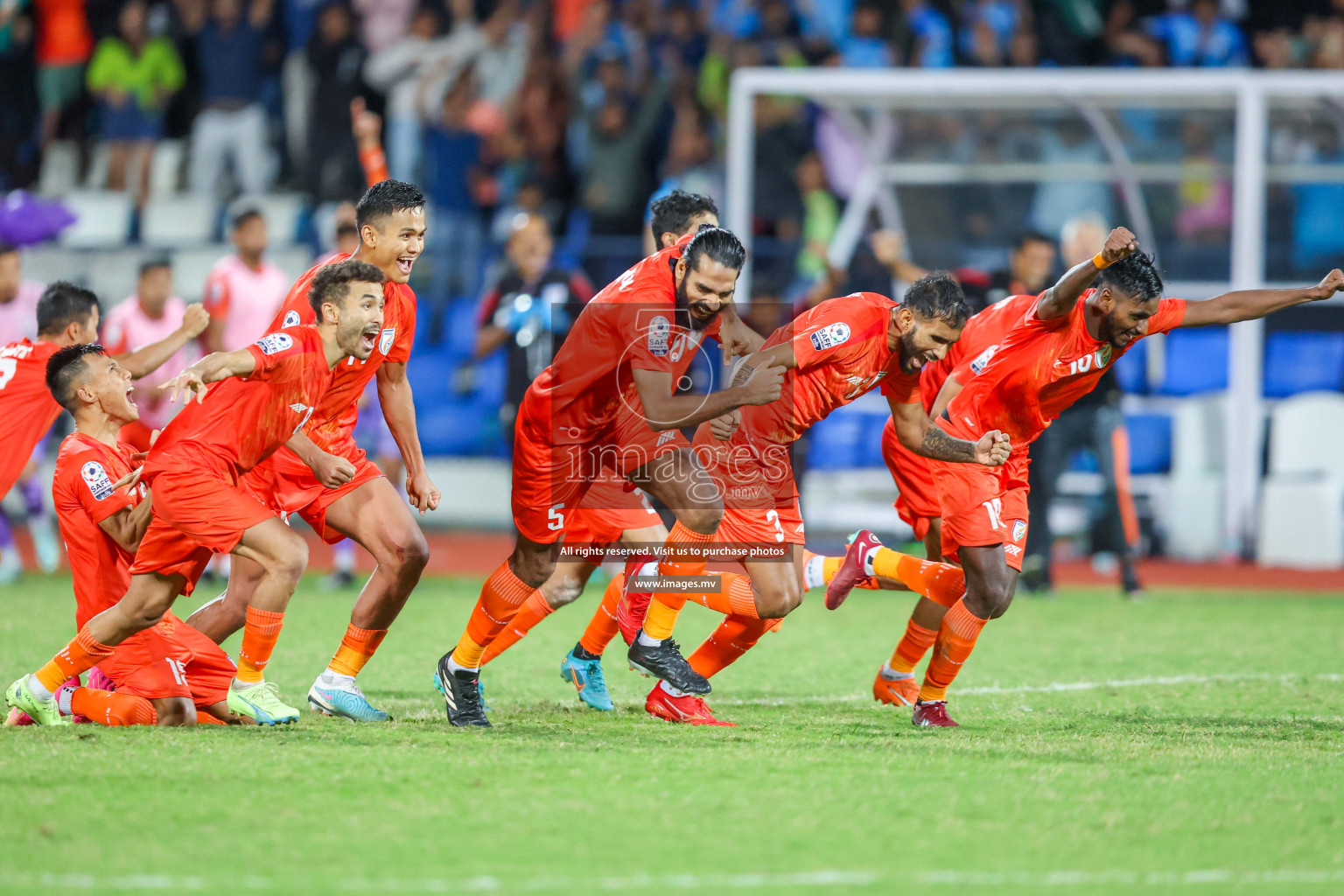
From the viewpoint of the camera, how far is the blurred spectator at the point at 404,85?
55.0ft

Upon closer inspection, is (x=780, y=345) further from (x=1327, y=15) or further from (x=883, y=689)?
(x=1327, y=15)

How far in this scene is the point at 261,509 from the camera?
242 inches

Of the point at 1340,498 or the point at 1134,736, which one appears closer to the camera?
the point at 1134,736

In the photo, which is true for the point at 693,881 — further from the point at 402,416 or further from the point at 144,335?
the point at 144,335

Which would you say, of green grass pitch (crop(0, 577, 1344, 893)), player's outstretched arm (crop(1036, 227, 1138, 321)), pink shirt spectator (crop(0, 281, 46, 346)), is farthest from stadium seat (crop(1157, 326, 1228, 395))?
pink shirt spectator (crop(0, 281, 46, 346))

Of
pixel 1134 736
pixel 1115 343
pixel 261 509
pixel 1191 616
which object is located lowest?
pixel 1191 616

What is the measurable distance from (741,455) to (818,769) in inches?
73.0

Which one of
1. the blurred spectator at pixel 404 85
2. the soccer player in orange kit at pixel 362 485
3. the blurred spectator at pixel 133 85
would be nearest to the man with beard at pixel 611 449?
the soccer player in orange kit at pixel 362 485

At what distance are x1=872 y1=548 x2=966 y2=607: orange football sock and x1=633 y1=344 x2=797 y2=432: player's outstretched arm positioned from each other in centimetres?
145

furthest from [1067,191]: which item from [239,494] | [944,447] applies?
[239,494]

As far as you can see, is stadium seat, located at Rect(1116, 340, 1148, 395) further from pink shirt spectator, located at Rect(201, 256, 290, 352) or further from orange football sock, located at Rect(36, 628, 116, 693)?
orange football sock, located at Rect(36, 628, 116, 693)

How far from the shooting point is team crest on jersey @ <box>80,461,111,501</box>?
6422 mm

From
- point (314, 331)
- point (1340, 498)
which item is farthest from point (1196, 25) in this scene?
point (314, 331)

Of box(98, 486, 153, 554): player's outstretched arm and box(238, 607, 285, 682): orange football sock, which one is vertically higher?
box(98, 486, 153, 554): player's outstretched arm
